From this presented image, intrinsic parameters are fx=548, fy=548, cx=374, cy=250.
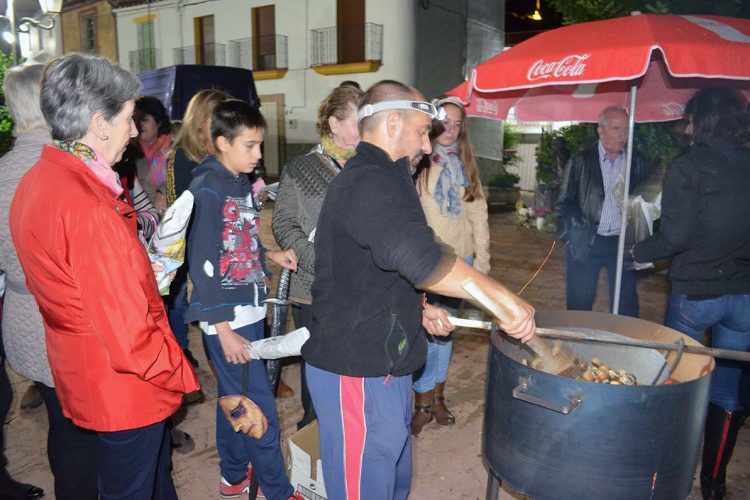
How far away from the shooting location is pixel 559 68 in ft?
9.93

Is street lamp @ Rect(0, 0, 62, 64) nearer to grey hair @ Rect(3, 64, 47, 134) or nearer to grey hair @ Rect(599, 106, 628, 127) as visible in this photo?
grey hair @ Rect(3, 64, 47, 134)

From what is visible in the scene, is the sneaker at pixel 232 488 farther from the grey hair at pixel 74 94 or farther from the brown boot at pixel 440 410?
the grey hair at pixel 74 94

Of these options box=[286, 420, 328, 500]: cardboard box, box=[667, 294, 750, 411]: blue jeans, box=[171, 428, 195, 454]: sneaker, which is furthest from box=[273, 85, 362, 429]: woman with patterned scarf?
box=[667, 294, 750, 411]: blue jeans

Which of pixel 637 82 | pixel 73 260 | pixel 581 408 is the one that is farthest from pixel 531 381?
pixel 637 82

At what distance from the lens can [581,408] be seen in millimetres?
1873

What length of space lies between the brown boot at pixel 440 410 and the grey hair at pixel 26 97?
276 cm

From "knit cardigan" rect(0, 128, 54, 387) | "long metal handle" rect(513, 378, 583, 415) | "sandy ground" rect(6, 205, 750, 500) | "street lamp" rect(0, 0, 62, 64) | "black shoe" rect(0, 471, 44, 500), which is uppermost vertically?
"street lamp" rect(0, 0, 62, 64)

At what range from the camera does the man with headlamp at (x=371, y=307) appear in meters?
1.73

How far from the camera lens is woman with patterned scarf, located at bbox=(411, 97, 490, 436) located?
3.57 meters

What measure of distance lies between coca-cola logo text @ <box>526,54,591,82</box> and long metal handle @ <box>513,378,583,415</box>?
1.80 metres

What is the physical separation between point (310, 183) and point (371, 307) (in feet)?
3.88

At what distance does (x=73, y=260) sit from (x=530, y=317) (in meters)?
1.39

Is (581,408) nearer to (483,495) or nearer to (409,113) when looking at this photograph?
(409,113)

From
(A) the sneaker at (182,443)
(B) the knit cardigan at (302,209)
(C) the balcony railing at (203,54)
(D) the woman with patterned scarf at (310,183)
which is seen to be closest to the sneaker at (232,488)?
(A) the sneaker at (182,443)
